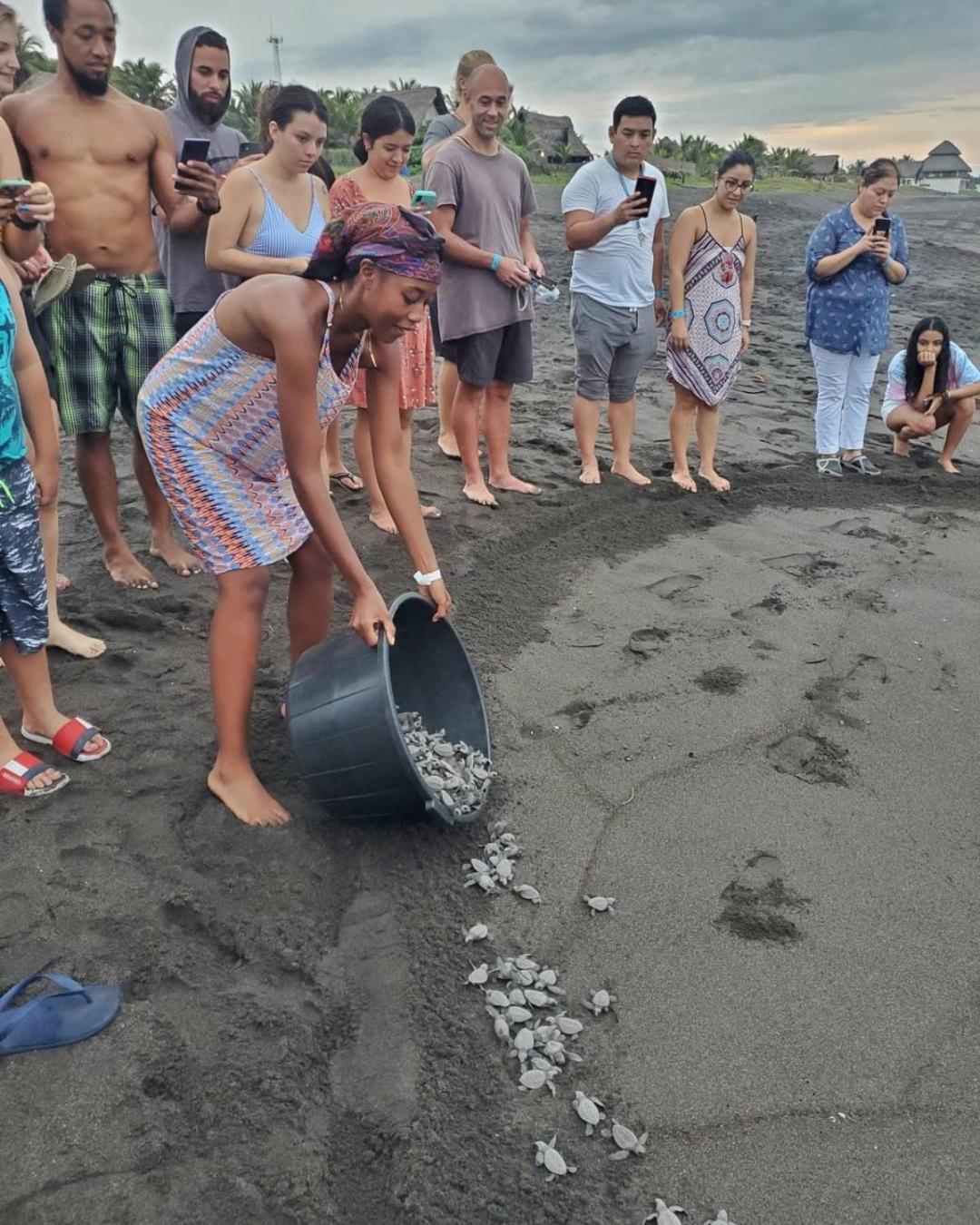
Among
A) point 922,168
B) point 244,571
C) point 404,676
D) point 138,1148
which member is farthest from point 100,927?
point 922,168

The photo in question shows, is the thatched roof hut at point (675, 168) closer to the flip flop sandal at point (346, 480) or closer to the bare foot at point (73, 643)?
the flip flop sandal at point (346, 480)

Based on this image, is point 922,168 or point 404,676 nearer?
point 404,676

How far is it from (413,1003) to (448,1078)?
0.60ft

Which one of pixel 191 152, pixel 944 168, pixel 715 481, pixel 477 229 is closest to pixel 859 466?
pixel 715 481

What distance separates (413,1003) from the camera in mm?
1888

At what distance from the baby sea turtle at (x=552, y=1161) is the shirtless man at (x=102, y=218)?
2.39 meters

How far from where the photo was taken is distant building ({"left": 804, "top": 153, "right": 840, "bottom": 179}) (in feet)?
117

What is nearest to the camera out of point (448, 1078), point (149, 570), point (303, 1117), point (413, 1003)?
point (303, 1117)

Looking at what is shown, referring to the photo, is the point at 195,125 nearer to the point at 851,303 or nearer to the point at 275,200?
the point at 275,200

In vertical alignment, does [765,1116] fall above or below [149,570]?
below

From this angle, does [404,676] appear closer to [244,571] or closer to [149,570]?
[244,571]

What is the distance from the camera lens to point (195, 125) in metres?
3.52

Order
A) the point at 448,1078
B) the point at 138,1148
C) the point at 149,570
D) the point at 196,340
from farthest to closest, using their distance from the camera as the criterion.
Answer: the point at 149,570, the point at 196,340, the point at 448,1078, the point at 138,1148

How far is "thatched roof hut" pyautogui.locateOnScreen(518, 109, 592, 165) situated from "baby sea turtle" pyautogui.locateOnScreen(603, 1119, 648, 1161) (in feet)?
84.0
